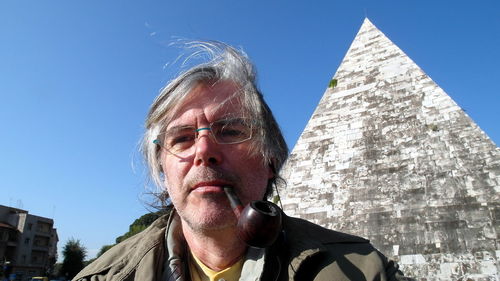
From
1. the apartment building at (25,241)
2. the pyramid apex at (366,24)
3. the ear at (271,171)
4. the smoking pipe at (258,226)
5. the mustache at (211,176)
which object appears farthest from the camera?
the apartment building at (25,241)

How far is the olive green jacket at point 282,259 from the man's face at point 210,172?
279 millimetres

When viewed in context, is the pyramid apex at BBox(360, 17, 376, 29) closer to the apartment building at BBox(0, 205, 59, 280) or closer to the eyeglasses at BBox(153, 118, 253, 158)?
the eyeglasses at BBox(153, 118, 253, 158)

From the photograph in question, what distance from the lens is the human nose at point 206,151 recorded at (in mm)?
1604

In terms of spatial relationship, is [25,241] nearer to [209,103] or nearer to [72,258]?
[72,258]

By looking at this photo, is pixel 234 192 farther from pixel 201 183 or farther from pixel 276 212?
pixel 276 212

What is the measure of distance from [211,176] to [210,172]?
2 cm

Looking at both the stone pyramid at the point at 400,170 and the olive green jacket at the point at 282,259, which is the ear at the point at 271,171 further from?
the stone pyramid at the point at 400,170

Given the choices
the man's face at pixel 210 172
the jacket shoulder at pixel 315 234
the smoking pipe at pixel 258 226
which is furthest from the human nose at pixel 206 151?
the jacket shoulder at pixel 315 234

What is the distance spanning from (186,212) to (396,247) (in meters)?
5.46

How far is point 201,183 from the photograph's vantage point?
5.20 feet

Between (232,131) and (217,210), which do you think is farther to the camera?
(232,131)

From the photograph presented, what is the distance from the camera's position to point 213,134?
170cm

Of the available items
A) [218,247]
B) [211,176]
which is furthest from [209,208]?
[218,247]

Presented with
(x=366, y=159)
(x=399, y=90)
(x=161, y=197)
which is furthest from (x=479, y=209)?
(x=161, y=197)
